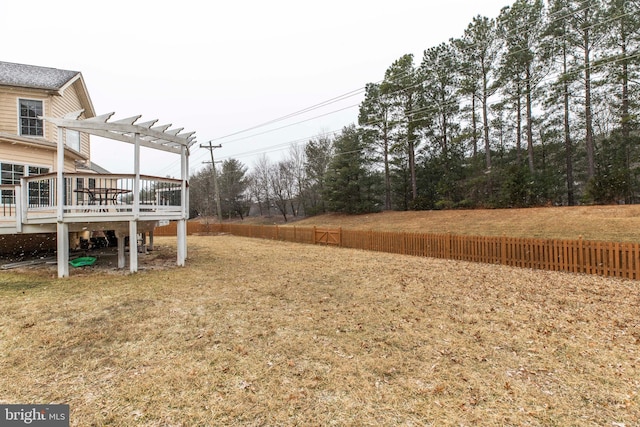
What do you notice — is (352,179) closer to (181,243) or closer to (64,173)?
(181,243)

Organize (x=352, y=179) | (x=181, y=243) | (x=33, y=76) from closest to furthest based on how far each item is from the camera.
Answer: (x=181, y=243)
(x=33, y=76)
(x=352, y=179)

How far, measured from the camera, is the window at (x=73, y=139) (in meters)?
12.3

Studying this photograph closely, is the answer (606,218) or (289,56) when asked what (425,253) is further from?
(289,56)

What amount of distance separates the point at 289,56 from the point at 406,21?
30.0 ft

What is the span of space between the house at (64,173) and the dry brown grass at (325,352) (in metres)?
1.62

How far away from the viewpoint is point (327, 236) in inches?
602

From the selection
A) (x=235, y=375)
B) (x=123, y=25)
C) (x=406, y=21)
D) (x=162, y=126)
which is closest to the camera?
(x=235, y=375)

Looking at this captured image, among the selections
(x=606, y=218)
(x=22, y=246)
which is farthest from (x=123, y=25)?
(x=606, y=218)

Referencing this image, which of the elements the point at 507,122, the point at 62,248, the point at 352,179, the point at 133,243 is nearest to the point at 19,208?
the point at 62,248

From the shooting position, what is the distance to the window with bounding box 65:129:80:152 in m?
12.3

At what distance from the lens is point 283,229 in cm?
1861

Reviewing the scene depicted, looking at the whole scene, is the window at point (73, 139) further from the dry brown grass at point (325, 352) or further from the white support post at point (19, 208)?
the dry brown grass at point (325, 352)

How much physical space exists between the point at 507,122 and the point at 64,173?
88.5 ft

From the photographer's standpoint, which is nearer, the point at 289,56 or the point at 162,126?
the point at 162,126
